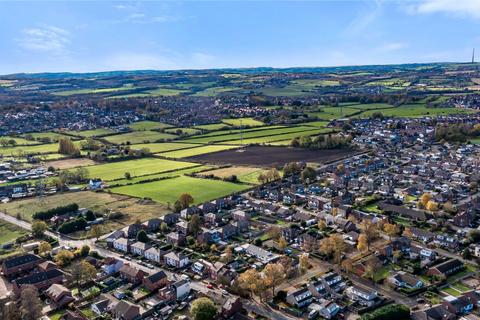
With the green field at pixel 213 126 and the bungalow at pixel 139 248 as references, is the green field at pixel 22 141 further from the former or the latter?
the bungalow at pixel 139 248

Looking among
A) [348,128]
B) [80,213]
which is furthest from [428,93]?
[80,213]

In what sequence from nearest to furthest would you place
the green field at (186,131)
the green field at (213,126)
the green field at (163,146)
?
the green field at (163,146) < the green field at (186,131) < the green field at (213,126)

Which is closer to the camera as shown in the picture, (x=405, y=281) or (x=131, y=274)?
(x=405, y=281)

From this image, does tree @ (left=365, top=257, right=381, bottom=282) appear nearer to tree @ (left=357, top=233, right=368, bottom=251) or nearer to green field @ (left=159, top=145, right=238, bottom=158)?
tree @ (left=357, top=233, right=368, bottom=251)

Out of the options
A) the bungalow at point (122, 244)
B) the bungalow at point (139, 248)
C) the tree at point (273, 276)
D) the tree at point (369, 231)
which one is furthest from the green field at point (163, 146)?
the tree at point (273, 276)

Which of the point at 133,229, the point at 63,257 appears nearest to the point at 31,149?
the point at 133,229

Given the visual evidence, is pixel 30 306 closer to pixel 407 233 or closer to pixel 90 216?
pixel 90 216

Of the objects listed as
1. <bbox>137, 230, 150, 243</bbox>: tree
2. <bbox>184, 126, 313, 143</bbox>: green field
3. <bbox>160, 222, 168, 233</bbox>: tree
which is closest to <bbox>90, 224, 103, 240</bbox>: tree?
<bbox>137, 230, 150, 243</bbox>: tree
